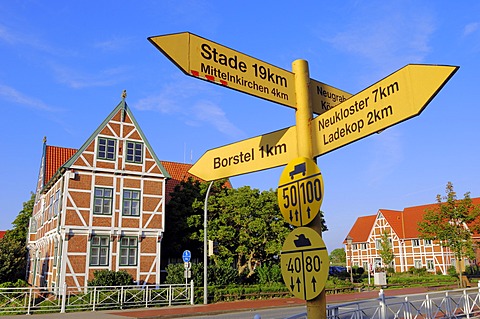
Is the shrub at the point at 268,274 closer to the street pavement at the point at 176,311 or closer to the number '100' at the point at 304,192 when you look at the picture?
the street pavement at the point at 176,311

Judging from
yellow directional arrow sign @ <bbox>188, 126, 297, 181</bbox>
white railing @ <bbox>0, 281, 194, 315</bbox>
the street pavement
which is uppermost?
yellow directional arrow sign @ <bbox>188, 126, 297, 181</bbox>

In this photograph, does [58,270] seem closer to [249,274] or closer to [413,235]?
[249,274]

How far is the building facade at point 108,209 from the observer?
24.2 m

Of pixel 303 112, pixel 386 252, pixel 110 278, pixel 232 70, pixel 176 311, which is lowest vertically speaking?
pixel 176 311

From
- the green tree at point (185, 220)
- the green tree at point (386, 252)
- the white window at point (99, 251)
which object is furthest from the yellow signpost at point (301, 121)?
the green tree at point (386, 252)

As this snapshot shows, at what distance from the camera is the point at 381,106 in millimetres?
3270

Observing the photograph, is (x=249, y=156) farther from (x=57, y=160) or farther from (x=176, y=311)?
(x=57, y=160)

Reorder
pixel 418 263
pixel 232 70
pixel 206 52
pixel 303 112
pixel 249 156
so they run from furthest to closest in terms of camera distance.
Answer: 1. pixel 418 263
2. pixel 249 156
3. pixel 303 112
4. pixel 232 70
5. pixel 206 52

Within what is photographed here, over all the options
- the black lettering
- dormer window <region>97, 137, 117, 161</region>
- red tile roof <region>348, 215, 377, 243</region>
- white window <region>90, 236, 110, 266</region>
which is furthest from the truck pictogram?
red tile roof <region>348, 215, 377, 243</region>

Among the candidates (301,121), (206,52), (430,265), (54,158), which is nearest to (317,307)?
(301,121)

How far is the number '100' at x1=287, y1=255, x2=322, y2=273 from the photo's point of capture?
3021mm

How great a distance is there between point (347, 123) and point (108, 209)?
79.1 ft

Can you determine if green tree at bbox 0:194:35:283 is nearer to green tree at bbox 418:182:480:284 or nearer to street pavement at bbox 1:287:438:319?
street pavement at bbox 1:287:438:319

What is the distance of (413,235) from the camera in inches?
2229
